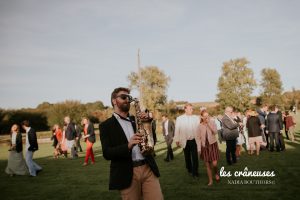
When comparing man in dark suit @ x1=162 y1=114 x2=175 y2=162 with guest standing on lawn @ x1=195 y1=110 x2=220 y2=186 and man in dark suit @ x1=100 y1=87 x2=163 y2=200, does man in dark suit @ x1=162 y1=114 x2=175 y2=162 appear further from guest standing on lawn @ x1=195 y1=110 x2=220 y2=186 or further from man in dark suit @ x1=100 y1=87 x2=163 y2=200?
man in dark suit @ x1=100 y1=87 x2=163 y2=200

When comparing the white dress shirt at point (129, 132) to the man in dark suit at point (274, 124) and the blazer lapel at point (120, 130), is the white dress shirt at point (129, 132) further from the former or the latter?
the man in dark suit at point (274, 124)

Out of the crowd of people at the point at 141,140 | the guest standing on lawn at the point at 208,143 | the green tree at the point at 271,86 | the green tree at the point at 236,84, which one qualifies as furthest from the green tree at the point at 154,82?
the guest standing on lawn at the point at 208,143

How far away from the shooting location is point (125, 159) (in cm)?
389

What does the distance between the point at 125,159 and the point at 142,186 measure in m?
0.47

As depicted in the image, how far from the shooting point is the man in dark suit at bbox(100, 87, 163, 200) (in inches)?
152

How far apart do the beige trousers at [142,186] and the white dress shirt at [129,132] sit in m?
0.14

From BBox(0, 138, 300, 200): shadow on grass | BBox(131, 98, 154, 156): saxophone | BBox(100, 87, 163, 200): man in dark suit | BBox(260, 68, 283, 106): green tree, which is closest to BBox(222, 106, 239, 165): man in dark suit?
BBox(0, 138, 300, 200): shadow on grass

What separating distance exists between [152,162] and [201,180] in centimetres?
541

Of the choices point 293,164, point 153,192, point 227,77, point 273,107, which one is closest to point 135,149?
point 153,192

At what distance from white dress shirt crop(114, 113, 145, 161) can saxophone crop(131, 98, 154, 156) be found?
0.49ft

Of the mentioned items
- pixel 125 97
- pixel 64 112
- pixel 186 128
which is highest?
pixel 64 112

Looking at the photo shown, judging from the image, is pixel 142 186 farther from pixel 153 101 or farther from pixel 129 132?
pixel 153 101

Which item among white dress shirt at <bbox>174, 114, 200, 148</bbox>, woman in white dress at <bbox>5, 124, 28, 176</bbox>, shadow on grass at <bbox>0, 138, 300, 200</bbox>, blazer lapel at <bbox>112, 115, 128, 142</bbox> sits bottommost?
shadow on grass at <bbox>0, 138, 300, 200</bbox>

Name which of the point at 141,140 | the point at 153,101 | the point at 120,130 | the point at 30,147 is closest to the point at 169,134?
the point at 30,147
